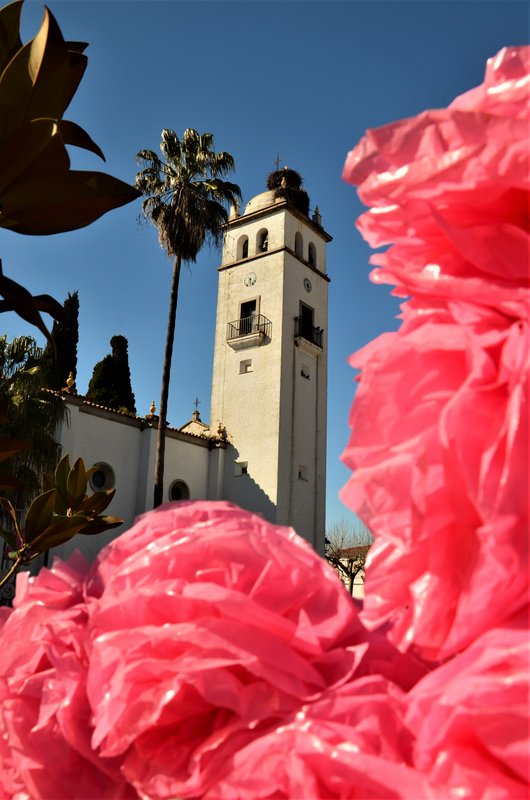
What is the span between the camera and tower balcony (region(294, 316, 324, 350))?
76.7 feet

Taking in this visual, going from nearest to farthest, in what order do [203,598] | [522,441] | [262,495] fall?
1. [522,441]
2. [203,598]
3. [262,495]

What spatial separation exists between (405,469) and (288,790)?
229 millimetres

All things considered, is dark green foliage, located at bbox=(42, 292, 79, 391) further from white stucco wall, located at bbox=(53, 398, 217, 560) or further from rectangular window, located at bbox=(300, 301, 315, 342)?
rectangular window, located at bbox=(300, 301, 315, 342)

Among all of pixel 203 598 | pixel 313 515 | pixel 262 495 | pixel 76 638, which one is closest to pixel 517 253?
pixel 203 598

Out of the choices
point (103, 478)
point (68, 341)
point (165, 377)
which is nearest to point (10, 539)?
point (165, 377)

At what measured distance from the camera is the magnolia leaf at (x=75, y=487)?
6.92 feet

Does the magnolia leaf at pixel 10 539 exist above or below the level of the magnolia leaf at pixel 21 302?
below

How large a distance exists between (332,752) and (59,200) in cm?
97

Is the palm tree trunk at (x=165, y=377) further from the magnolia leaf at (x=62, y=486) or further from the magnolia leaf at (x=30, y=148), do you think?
the magnolia leaf at (x=30, y=148)

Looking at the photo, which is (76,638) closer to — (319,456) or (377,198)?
(377,198)

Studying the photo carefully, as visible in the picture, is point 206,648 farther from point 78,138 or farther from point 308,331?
point 308,331

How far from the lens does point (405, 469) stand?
0.44m

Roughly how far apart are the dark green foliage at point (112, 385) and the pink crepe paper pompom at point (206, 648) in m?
25.2

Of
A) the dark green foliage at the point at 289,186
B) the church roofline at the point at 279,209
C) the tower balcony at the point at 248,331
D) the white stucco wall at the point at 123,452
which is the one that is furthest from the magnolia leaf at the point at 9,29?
A: the dark green foliage at the point at 289,186
